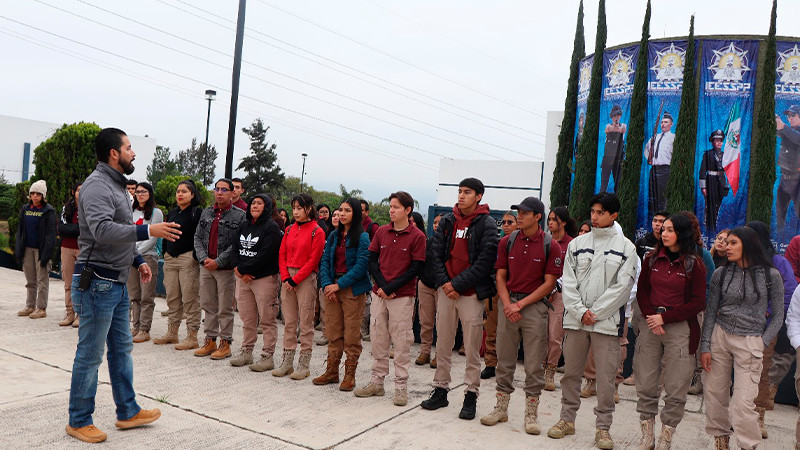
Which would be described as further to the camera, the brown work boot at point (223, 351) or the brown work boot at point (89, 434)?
the brown work boot at point (223, 351)

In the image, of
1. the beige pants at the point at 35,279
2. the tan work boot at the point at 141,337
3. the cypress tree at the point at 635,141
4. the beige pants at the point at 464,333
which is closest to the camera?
the beige pants at the point at 464,333

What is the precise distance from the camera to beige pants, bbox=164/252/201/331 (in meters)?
7.34

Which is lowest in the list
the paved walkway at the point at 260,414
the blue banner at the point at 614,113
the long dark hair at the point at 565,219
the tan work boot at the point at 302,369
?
the paved walkway at the point at 260,414

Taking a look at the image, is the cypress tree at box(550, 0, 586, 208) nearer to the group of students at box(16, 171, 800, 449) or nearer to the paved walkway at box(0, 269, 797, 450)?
the group of students at box(16, 171, 800, 449)

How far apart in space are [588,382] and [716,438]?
1.86 metres

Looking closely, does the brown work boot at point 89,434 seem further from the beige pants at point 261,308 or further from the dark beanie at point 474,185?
the dark beanie at point 474,185

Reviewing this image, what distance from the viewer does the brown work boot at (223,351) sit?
6.85m

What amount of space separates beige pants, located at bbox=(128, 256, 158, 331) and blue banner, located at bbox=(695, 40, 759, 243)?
63.1 feet

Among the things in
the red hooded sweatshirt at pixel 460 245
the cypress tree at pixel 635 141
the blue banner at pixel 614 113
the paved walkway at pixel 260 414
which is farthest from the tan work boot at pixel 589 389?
the blue banner at pixel 614 113

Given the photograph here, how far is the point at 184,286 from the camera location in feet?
24.1

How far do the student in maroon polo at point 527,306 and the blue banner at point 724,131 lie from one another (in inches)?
727

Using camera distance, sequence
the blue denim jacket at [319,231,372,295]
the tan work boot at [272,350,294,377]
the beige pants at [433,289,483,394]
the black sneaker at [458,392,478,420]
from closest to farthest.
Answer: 1. the black sneaker at [458,392,478,420]
2. the beige pants at [433,289,483,394]
3. the blue denim jacket at [319,231,372,295]
4. the tan work boot at [272,350,294,377]

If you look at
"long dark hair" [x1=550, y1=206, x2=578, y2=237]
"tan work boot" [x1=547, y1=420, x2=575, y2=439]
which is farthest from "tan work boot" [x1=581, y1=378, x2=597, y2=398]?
"long dark hair" [x1=550, y1=206, x2=578, y2=237]

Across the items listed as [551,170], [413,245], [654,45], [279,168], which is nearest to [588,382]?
[413,245]
